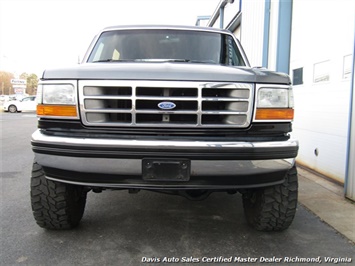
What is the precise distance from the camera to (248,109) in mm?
2482

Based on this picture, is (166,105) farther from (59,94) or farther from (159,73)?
(59,94)

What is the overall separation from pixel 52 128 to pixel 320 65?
4.59 meters

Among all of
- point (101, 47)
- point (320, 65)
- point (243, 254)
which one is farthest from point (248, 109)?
point (320, 65)

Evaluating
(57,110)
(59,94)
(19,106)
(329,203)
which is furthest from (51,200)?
(19,106)

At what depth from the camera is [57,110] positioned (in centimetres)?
249

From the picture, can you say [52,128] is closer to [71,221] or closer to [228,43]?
[71,221]

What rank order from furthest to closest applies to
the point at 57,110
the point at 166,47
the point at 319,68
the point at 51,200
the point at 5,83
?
the point at 5,83 < the point at 319,68 < the point at 166,47 < the point at 51,200 < the point at 57,110

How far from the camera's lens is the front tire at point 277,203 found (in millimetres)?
2873

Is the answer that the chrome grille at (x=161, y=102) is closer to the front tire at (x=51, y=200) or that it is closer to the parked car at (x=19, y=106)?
the front tire at (x=51, y=200)

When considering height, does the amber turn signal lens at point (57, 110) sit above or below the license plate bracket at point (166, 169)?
above

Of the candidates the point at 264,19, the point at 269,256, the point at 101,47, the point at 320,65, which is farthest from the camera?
the point at 264,19

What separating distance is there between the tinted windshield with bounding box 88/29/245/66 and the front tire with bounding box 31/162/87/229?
1453mm

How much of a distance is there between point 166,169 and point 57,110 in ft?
3.04

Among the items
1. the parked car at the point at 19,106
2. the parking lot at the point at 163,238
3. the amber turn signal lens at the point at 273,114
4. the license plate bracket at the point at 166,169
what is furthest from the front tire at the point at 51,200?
the parked car at the point at 19,106
